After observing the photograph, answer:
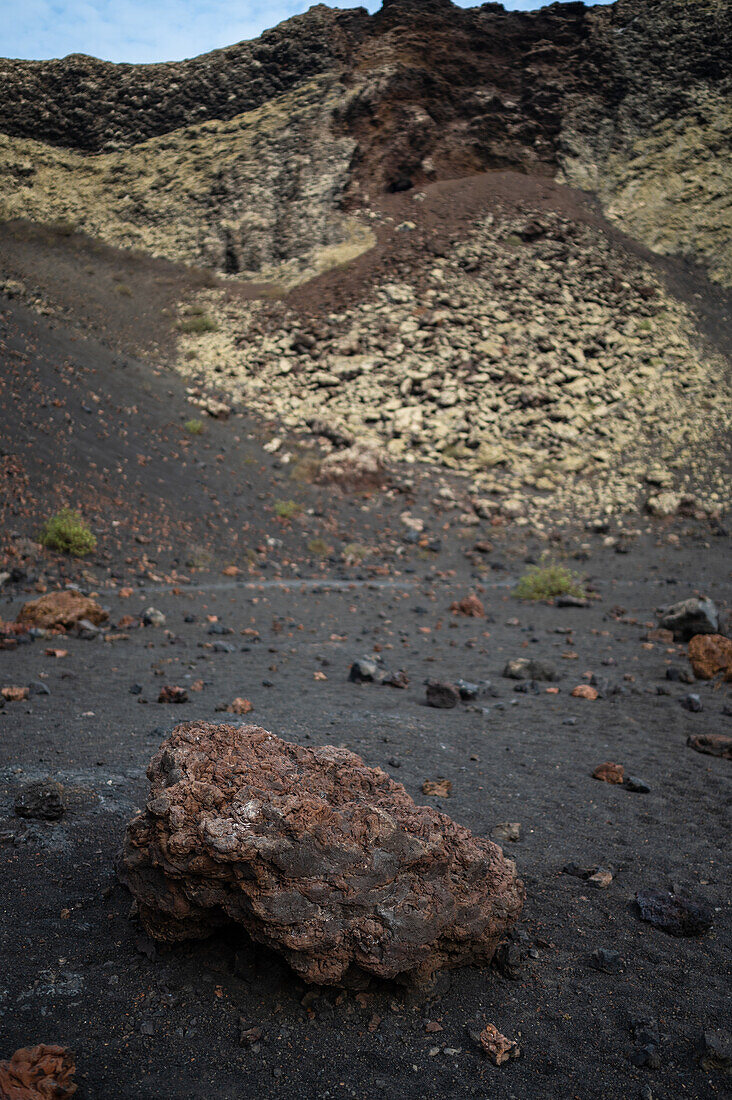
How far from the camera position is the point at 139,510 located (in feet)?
39.8

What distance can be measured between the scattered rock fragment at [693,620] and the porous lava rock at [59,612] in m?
7.07

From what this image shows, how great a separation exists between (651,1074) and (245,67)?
36111 mm

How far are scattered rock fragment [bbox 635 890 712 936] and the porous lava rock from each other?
6208 millimetres

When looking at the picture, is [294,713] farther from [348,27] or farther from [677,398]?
[348,27]

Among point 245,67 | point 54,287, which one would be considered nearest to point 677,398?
point 54,287

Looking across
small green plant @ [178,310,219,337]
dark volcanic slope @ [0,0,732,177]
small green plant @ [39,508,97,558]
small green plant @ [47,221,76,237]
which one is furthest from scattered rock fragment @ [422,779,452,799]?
small green plant @ [47,221,76,237]

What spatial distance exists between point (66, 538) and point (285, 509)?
17.7 ft

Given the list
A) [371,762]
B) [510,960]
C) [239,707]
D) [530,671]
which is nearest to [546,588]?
[530,671]

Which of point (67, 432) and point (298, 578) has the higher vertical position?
point (67, 432)

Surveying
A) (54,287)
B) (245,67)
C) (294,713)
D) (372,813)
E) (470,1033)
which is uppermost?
(245,67)

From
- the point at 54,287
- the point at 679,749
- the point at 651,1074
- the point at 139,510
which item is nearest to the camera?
the point at 651,1074

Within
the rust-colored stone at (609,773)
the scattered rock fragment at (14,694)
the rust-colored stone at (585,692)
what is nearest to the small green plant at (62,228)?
the scattered rock fragment at (14,694)

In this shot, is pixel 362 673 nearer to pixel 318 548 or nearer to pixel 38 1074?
pixel 38 1074

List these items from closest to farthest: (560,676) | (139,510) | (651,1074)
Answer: (651,1074) < (560,676) < (139,510)
